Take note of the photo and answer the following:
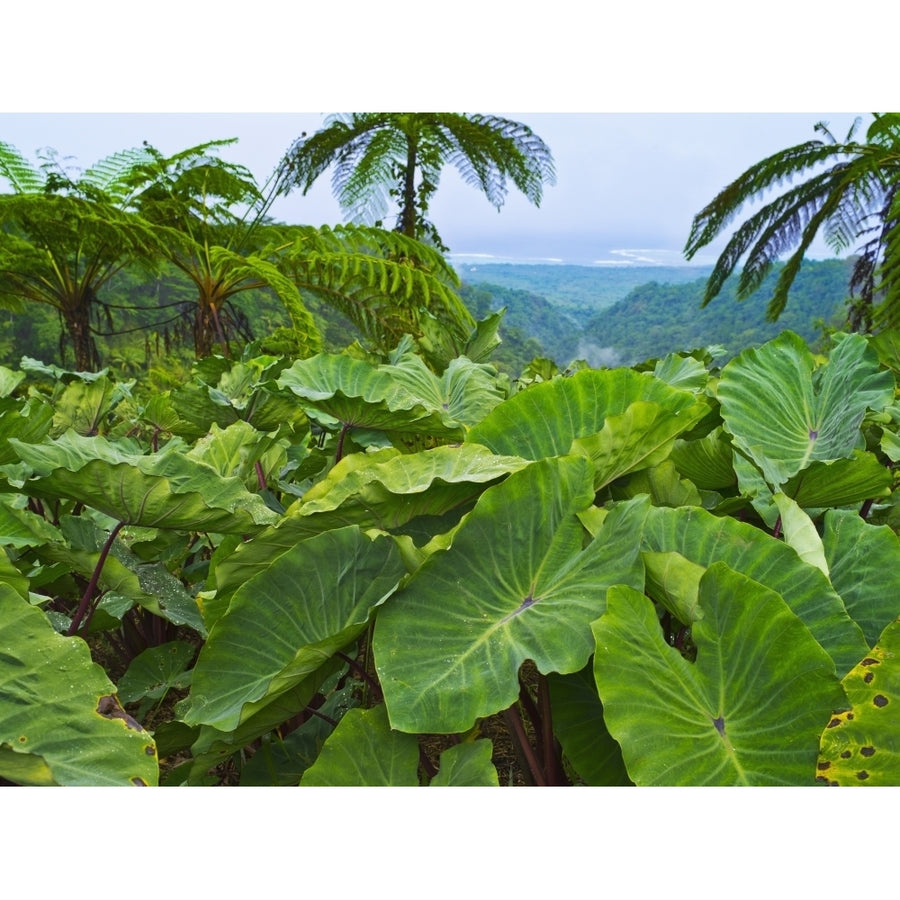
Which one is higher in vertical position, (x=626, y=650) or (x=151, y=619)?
(x=626, y=650)

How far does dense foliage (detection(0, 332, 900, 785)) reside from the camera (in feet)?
1.42

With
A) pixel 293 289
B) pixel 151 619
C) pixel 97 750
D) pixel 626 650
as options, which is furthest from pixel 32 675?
pixel 293 289

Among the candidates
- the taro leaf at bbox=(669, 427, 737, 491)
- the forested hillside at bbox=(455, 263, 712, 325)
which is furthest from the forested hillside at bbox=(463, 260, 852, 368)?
the taro leaf at bbox=(669, 427, 737, 491)

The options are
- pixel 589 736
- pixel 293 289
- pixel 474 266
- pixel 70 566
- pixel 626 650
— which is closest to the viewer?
pixel 626 650

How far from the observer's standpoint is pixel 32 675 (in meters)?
0.47

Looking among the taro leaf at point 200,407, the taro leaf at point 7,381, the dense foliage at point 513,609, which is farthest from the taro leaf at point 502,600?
the taro leaf at point 7,381

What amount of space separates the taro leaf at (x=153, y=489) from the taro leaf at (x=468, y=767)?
0.81 ft

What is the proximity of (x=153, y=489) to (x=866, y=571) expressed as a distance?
1.66 ft

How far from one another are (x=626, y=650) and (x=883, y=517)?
0.54 meters

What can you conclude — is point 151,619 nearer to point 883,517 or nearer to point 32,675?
point 32,675

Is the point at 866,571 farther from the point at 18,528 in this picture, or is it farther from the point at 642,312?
the point at 642,312

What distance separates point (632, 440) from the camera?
553 millimetres

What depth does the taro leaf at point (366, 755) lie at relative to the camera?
19.3 inches

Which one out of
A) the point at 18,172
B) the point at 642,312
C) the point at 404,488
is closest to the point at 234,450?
the point at 404,488
